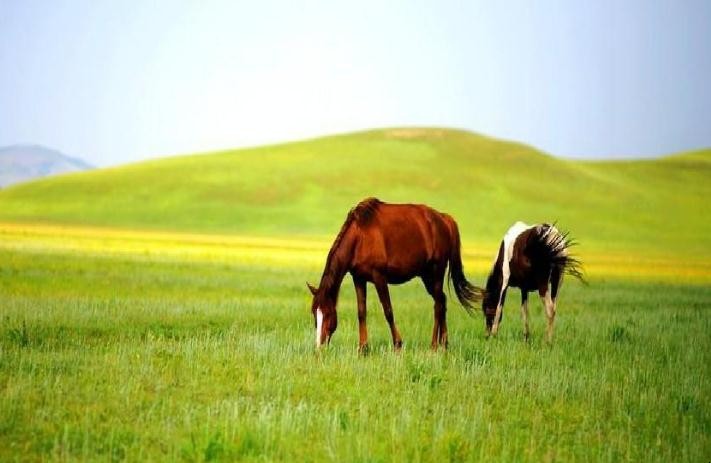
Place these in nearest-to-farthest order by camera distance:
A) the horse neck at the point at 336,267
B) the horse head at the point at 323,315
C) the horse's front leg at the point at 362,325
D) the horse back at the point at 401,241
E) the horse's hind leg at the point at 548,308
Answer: the horse head at the point at 323,315 → the horse neck at the point at 336,267 → the horse's front leg at the point at 362,325 → the horse back at the point at 401,241 → the horse's hind leg at the point at 548,308

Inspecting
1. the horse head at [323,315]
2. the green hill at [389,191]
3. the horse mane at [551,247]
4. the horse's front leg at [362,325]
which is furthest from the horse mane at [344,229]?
the green hill at [389,191]

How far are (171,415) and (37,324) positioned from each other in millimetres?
7676

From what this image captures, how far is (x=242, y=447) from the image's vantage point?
24.3 ft

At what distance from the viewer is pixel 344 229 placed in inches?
508

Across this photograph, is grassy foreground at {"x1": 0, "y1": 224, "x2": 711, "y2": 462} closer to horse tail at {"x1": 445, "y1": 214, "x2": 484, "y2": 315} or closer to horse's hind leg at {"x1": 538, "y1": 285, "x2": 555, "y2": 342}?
horse's hind leg at {"x1": 538, "y1": 285, "x2": 555, "y2": 342}

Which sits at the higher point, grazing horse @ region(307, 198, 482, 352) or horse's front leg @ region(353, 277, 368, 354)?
grazing horse @ region(307, 198, 482, 352)

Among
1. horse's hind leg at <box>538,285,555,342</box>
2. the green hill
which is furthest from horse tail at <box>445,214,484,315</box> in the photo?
the green hill

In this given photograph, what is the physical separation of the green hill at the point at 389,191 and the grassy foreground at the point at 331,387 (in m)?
59.2

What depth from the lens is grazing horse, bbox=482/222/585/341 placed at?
51.1ft

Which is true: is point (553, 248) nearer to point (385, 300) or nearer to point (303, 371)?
point (385, 300)

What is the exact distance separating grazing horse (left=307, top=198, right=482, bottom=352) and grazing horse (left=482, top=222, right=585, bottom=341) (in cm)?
249

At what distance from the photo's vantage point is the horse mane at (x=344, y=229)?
12500 millimetres

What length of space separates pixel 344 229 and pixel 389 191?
78.6m

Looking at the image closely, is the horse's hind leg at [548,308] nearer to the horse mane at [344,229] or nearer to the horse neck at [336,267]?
the horse mane at [344,229]
